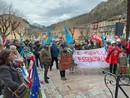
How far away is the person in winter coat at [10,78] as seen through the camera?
4.00m

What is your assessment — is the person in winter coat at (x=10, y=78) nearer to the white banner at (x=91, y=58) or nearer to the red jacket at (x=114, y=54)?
the red jacket at (x=114, y=54)

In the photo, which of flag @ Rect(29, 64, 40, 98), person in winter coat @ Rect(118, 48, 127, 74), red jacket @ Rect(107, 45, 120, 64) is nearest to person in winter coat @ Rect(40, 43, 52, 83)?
red jacket @ Rect(107, 45, 120, 64)

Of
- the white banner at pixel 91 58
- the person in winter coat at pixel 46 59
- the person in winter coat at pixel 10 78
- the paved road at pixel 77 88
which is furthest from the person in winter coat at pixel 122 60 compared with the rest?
the person in winter coat at pixel 10 78

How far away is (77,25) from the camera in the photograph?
11519 centimetres

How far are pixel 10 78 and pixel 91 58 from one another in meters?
7.91

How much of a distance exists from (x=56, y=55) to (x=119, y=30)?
4.56 meters

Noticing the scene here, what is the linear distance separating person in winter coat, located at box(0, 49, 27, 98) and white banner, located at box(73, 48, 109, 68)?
743 centimetres

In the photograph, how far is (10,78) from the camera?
13.2 feet

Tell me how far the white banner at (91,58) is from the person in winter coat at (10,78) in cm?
743

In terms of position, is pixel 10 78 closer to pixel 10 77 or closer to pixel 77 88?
pixel 10 77

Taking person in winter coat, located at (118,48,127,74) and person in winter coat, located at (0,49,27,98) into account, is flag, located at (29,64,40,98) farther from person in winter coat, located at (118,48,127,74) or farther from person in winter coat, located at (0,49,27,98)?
person in winter coat, located at (118,48,127,74)

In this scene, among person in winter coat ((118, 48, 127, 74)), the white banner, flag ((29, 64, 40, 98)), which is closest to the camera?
flag ((29, 64, 40, 98))

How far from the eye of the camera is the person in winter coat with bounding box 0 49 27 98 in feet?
13.1

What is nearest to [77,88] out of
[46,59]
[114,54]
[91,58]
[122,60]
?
[46,59]
